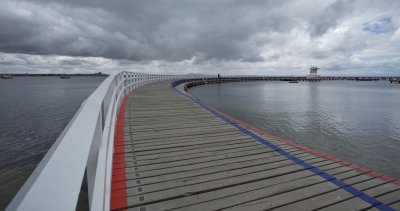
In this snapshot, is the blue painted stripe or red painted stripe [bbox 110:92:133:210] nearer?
red painted stripe [bbox 110:92:133:210]

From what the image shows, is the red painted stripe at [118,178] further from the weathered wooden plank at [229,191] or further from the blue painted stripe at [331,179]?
the blue painted stripe at [331,179]

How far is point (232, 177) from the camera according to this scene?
147 inches

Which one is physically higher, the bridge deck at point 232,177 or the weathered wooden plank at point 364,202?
the bridge deck at point 232,177

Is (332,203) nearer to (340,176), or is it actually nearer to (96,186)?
(340,176)

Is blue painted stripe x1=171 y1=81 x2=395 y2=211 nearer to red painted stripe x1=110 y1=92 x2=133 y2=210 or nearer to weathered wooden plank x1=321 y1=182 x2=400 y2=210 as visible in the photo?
weathered wooden plank x1=321 y1=182 x2=400 y2=210

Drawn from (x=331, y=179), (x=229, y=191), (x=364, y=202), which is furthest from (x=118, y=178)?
(x=364, y=202)

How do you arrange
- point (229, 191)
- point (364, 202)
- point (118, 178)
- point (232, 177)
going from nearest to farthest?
point (364, 202) < point (229, 191) < point (118, 178) < point (232, 177)

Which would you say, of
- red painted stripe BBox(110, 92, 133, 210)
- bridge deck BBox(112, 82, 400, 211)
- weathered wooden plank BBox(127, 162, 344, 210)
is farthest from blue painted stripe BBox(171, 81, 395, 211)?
red painted stripe BBox(110, 92, 133, 210)

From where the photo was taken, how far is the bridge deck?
3121mm

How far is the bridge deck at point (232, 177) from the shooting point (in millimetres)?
3121

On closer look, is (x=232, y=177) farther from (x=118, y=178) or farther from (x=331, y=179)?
(x=118, y=178)

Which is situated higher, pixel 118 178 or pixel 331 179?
pixel 118 178

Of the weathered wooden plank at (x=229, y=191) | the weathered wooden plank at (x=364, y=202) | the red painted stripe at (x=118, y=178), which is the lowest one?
the weathered wooden plank at (x=364, y=202)

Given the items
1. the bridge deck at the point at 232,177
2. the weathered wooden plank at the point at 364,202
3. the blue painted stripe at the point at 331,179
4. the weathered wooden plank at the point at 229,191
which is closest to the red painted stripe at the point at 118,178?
the bridge deck at the point at 232,177
